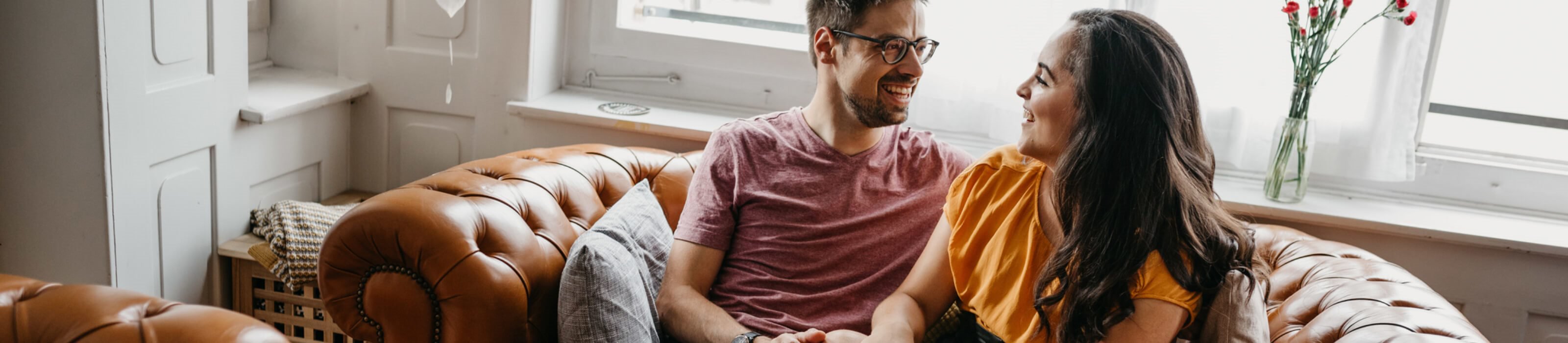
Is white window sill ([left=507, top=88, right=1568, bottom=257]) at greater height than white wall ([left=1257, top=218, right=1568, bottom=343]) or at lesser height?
greater

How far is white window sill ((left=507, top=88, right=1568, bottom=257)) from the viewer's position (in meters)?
2.11

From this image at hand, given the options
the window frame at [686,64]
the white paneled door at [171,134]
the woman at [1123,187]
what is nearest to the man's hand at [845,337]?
the woman at [1123,187]

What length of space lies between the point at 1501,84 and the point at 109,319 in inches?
101

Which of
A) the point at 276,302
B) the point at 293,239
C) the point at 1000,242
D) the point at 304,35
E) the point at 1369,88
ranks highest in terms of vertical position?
the point at 1369,88

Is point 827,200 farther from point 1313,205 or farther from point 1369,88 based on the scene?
point 1369,88

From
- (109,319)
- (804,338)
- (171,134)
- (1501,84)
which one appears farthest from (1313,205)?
(171,134)

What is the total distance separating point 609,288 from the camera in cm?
159

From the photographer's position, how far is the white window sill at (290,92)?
2203 mm

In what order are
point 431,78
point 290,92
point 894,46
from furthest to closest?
point 431,78, point 290,92, point 894,46

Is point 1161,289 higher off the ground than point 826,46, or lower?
lower

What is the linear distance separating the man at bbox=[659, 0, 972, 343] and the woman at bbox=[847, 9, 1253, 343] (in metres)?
0.36

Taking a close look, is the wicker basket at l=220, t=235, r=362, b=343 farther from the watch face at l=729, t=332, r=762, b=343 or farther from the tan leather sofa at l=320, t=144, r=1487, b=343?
the watch face at l=729, t=332, r=762, b=343

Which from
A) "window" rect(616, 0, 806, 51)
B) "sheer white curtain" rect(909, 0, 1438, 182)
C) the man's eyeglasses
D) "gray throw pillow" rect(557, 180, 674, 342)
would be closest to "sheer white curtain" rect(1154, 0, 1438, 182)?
"sheer white curtain" rect(909, 0, 1438, 182)

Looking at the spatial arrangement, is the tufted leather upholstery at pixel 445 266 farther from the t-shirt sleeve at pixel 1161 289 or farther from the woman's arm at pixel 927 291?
the t-shirt sleeve at pixel 1161 289
